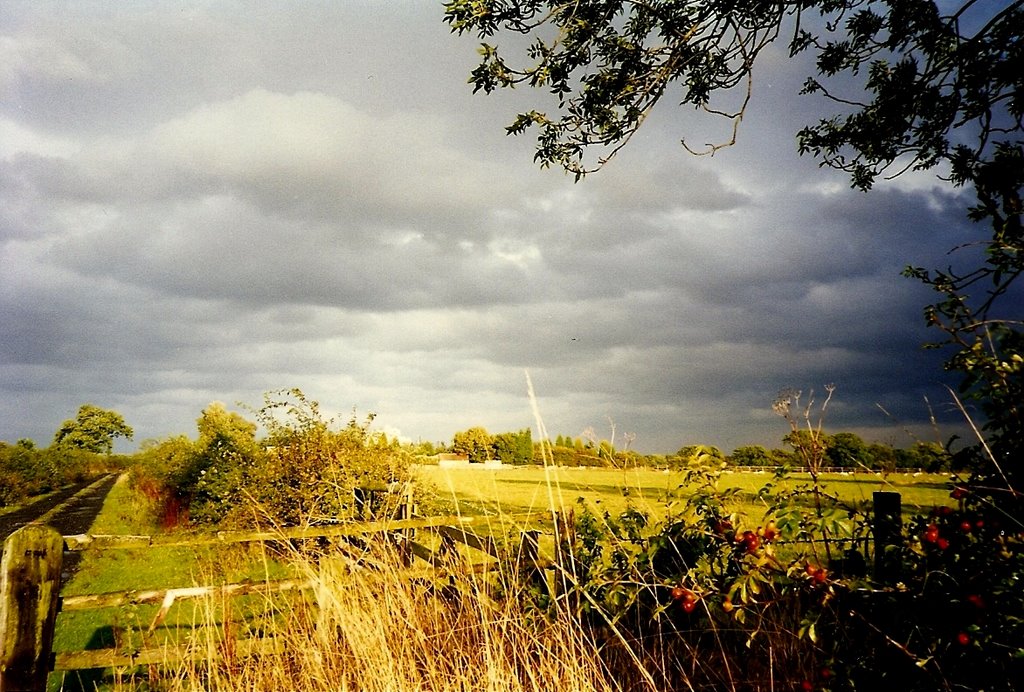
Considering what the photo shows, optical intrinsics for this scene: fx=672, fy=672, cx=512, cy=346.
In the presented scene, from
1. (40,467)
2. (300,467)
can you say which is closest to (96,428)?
(40,467)

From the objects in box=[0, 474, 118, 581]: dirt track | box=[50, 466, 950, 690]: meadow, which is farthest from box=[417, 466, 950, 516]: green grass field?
box=[0, 474, 118, 581]: dirt track

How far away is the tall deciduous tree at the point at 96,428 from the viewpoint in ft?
190

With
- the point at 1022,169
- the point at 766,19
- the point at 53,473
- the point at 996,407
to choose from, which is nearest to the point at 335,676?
the point at 996,407

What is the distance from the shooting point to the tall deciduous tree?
190 ft

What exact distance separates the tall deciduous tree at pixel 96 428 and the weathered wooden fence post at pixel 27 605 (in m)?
62.5

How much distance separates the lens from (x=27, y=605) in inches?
142

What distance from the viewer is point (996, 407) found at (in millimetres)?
2936

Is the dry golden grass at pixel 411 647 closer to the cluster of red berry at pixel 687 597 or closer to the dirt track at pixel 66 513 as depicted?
the cluster of red berry at pixel 687 597

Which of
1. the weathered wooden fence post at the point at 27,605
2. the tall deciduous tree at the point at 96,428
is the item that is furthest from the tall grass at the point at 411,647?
the tall deciduous tree at the point at 96,428

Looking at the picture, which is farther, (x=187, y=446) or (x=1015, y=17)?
(x=187, y=446)

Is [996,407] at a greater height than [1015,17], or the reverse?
[1015,17]

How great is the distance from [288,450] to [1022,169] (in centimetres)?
1073

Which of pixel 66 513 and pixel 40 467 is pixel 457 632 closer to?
pixel 66 513

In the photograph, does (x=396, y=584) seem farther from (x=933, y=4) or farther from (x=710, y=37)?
(x=933, y=4)
